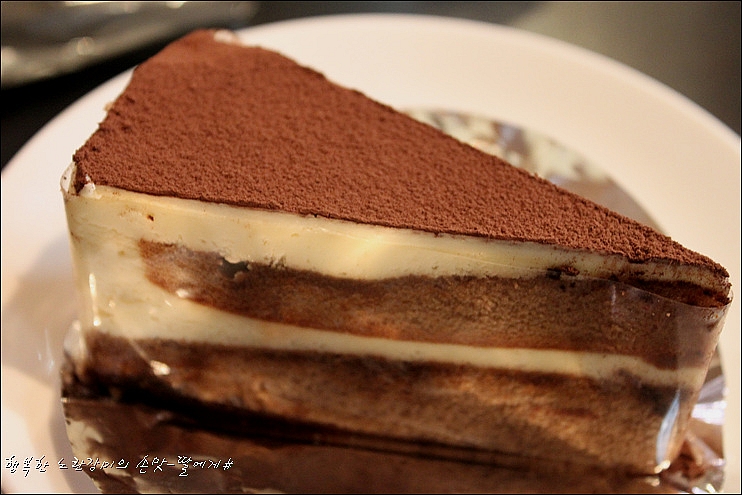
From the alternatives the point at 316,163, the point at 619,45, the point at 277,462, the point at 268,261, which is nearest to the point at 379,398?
the point at 277,462

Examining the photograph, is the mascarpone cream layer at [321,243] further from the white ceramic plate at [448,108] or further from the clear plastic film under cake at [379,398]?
the white ceramic plate at [448,108]

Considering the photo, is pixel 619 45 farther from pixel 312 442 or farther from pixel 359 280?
pixel 312 442

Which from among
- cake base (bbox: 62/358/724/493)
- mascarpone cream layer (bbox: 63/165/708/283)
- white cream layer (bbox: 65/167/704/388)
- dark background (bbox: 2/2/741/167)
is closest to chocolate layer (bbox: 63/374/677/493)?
cake base (bbox: 62/358/724/493)

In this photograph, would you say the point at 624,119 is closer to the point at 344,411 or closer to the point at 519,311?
the point at 519,311

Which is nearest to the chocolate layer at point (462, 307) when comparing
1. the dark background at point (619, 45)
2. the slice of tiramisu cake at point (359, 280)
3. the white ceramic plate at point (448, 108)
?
the slice of tiramisu cake at point (359, 280)

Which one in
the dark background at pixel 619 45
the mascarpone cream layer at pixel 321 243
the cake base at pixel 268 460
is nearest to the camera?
the mascarpone cream layer at pixel 321 243

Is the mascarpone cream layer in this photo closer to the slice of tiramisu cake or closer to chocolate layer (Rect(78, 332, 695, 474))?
the slice of tiramisu cake

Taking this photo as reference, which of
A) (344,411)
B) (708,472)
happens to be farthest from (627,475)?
(344,411)
